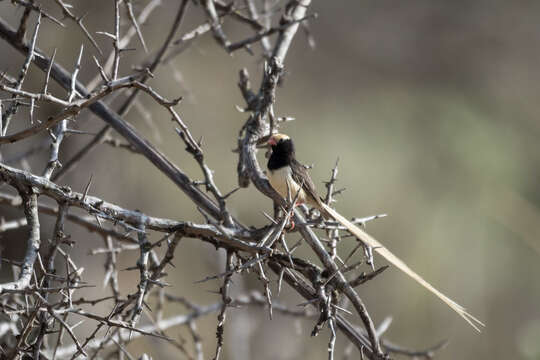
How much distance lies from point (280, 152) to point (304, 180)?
0.18 meters

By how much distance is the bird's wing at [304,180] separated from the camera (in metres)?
2.91

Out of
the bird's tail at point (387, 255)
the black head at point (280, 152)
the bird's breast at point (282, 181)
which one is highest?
the black head at point (280, 152)

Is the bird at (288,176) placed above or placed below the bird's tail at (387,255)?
above

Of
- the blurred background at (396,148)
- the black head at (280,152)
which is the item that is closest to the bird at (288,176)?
the black head at (280,152)

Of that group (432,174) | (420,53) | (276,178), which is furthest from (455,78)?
(276,178)

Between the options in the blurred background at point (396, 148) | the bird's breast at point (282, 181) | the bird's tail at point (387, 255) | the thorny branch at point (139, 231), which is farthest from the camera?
the blurred background at point (396, 148)

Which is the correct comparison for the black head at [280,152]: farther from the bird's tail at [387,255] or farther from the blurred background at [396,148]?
the blurred background at [396,148]

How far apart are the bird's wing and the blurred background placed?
360 cm

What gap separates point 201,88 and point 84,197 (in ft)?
22.8

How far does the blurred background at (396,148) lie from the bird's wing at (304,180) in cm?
360

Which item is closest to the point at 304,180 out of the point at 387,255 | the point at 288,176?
the point at 288,176

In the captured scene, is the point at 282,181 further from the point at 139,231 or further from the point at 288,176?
the point at 139,231

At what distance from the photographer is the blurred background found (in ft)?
25.0

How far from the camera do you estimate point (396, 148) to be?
1007cm
